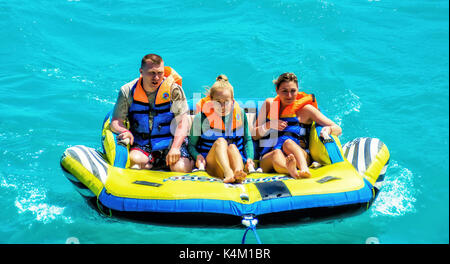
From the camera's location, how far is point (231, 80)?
20.2ft

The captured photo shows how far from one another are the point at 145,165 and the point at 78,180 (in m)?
0.57

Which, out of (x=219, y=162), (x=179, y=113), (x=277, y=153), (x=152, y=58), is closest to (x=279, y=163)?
(x=277, y=153)

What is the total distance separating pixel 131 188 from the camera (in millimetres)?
3467

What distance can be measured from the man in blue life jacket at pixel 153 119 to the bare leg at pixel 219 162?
193mm

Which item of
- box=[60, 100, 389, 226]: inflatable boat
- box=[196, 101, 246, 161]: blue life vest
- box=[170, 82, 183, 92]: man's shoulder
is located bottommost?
box=[60, 100, 389, 226]: inflatable boat

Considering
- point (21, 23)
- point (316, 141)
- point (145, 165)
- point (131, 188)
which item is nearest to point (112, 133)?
point (145, 165)

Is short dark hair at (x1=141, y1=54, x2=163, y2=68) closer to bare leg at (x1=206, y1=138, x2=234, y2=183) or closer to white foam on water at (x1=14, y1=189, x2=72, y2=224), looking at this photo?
bare leg at (x1=206, y1=138, x2=234, y2=183)

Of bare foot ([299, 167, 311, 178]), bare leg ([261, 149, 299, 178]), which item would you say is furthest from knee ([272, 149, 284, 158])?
bare foot ([299, 167, 311, 178])

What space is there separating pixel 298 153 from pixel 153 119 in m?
1.20

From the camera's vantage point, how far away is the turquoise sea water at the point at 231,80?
4.00 m

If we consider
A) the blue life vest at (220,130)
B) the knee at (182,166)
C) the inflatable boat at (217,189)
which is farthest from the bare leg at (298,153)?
the knee at (182,166)

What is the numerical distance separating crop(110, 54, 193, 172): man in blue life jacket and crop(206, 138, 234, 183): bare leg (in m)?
0.19

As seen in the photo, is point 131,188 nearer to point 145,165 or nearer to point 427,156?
point 145,165

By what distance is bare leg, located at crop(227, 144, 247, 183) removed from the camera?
3.60 metres
